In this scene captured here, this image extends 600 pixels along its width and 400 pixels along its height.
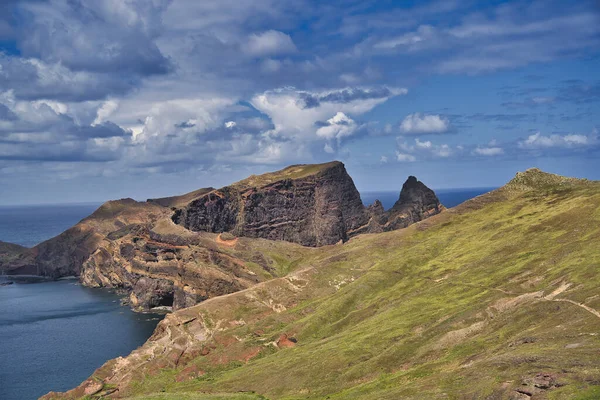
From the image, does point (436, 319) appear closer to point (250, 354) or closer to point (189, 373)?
point (250, 354)

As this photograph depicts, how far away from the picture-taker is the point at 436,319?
110938 millimetres

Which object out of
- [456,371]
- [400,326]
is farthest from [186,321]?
[456,371]

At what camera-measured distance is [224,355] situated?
13162 cm

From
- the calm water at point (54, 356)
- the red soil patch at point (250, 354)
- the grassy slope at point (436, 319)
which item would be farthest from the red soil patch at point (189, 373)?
the calm water at point (54, 356)

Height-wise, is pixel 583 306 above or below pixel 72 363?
above

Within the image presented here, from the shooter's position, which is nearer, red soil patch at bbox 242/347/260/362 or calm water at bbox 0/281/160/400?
red soil patch at bbox 242/347/260/362

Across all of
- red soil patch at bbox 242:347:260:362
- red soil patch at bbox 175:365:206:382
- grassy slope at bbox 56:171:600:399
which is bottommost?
red soil patch at bbox 175:365:206:382

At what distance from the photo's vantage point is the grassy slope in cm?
7225

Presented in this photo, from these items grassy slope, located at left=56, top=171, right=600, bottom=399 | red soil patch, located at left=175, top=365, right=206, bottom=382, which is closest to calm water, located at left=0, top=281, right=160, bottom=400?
grassy slope, located at left=56, top=171, right=600, bottom=399

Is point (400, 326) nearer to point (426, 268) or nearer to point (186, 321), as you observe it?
point (426, 268)

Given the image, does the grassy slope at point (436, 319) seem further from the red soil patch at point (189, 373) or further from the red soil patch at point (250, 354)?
the red soil patch at point (189, 373)

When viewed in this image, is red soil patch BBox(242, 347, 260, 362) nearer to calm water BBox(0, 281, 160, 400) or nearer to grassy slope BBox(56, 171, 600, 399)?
grassy slope BBox(56, 171, 600, 399)

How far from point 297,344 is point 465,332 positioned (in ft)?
148

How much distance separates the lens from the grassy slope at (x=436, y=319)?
72250mm
